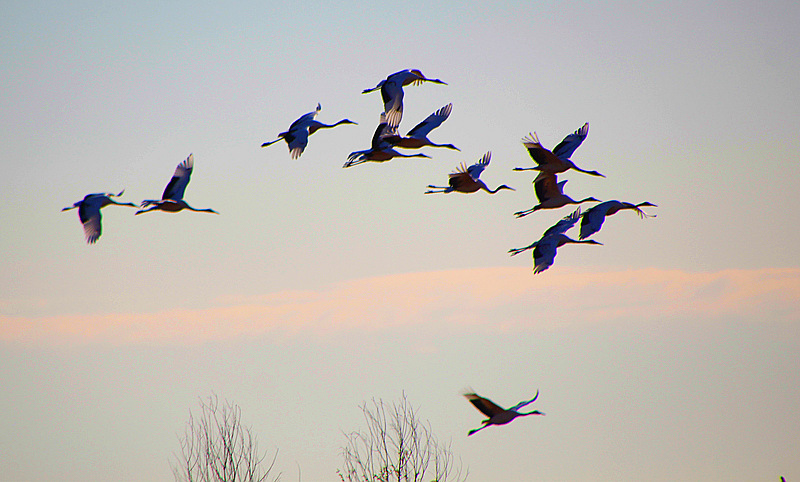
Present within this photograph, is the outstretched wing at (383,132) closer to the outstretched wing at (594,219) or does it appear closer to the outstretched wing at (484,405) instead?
the outstretched wing at (594,219)

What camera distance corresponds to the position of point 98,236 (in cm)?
1360

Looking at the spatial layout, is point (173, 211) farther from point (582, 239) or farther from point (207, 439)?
point (207, 439)

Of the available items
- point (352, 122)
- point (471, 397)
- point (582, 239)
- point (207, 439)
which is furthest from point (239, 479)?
point (471, 397)

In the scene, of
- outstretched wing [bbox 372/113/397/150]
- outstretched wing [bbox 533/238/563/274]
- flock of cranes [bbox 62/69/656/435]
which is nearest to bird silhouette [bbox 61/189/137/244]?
flock of cranes [bbox 62/69/656/435]

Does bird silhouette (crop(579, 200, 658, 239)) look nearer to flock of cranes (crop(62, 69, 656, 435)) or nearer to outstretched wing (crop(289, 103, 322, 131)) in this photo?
flock of cranes (crop(62, 69, 656, 435))

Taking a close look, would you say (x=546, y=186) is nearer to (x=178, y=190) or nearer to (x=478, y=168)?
(x=478, y=168)

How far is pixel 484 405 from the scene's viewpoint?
12.2 meters

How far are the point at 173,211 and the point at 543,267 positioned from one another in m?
6.44

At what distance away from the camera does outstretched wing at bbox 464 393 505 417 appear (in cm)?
1205

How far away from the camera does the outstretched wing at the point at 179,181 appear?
15.4m

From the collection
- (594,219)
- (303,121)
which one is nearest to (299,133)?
(303,121)

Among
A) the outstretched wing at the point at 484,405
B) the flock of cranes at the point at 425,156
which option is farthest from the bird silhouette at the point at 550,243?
the outstretched wing at the point at 484,405

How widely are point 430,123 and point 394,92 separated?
1293mm

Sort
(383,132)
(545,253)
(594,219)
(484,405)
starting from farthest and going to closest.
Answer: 1. (594,219)
2. (545,253)
3. (383,132)
4. (484,405)
